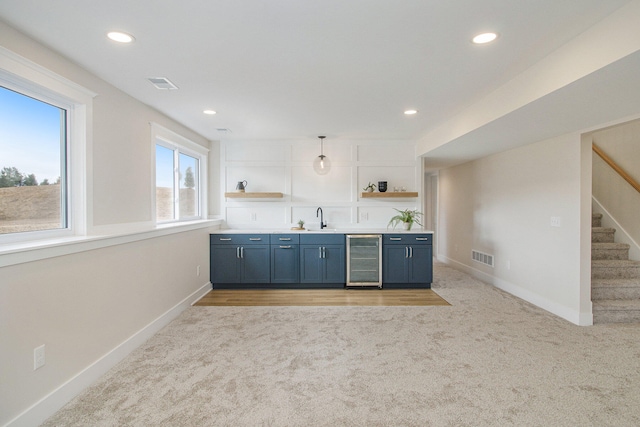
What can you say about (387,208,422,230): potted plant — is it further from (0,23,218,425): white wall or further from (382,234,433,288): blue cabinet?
(0,23,218,425): white wall

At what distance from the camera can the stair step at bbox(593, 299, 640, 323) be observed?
354 centimetres

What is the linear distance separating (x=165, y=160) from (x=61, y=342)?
2.55 m

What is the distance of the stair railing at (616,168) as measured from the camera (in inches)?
164

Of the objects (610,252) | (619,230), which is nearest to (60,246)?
(610,252)

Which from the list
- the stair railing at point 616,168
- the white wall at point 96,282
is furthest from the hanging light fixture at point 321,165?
the stair railing at point 616,168

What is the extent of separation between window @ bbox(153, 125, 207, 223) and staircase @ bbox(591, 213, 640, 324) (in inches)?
209

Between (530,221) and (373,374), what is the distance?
330 cm

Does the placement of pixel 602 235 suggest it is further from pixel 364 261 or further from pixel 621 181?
pixel 364 261

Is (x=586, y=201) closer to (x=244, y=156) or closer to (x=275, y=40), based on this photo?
(x=275, y=40)

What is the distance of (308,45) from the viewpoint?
86.7 inches

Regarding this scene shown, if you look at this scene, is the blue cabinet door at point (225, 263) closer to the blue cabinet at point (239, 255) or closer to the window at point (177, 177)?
the blue cabinet at point (239, 255)

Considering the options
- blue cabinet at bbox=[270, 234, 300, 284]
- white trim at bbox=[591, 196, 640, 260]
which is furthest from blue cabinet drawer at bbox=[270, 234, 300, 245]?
white trim at bbox=[591, 196, 640, 260]

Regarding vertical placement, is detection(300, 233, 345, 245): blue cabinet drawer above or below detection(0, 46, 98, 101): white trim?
below

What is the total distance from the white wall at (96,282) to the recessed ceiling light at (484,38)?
9.84 ft
